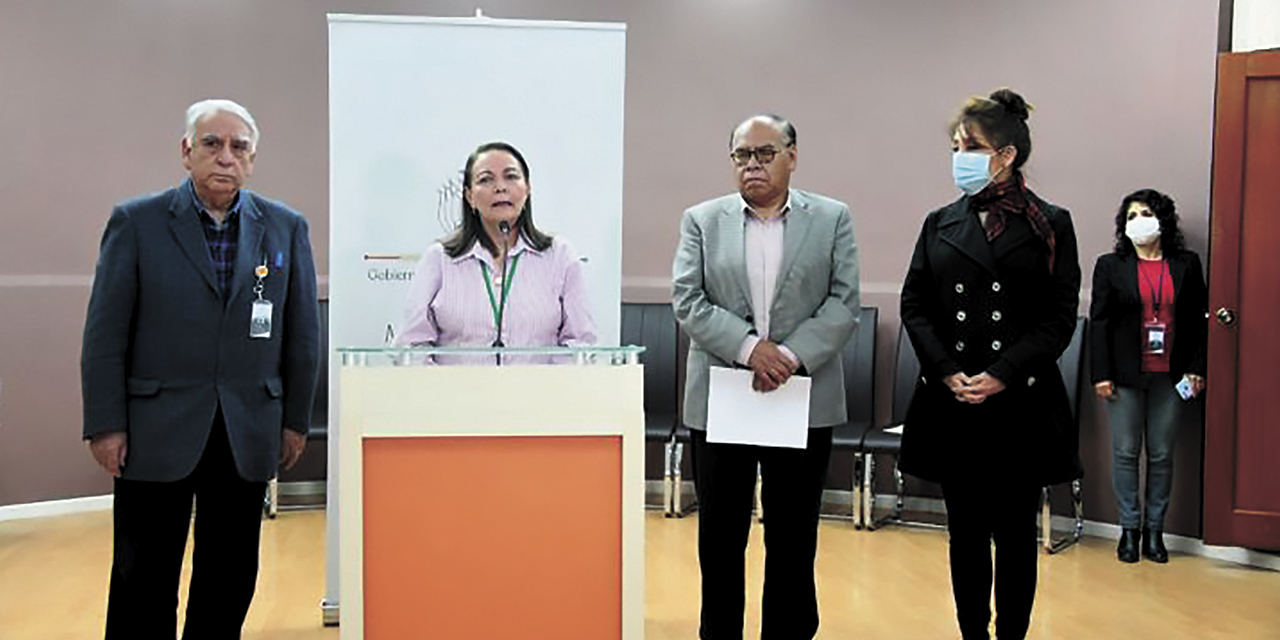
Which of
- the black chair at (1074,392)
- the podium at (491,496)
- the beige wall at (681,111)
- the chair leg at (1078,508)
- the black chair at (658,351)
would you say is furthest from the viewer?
the black chair at (658,351)

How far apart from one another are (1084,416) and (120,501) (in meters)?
4.77

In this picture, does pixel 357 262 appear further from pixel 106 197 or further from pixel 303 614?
pixel 106 197

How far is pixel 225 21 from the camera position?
6.69 meters

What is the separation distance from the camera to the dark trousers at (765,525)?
3.48 meters

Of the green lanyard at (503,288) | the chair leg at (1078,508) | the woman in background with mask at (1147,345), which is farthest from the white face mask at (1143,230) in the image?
the green lanyard at (503,288)

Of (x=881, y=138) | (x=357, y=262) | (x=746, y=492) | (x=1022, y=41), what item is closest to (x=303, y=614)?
(x=357, y=262)

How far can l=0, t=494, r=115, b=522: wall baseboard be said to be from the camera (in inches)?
248

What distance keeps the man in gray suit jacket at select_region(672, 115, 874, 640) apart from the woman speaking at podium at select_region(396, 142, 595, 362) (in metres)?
0.33

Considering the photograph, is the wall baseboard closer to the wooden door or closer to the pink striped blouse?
the pink striped blouse

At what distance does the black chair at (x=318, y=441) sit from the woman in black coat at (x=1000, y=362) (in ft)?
10.8

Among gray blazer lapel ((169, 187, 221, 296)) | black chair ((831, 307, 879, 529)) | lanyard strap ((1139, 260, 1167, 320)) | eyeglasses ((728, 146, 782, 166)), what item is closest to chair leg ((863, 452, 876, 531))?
black chair ((831, 307, 879, 529))

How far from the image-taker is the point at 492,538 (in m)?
2.41

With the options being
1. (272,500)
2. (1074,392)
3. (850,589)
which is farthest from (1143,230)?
(272,500)

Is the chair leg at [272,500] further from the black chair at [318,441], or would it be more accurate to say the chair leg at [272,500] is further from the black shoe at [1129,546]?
the black shoe at [1129,546]
